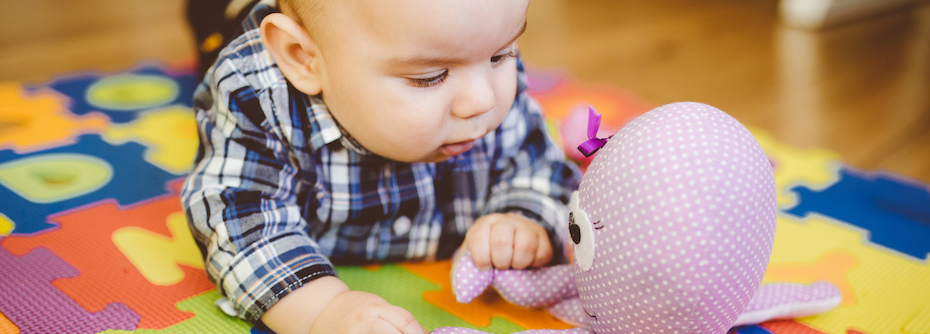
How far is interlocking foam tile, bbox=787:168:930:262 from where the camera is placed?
70 centimetres

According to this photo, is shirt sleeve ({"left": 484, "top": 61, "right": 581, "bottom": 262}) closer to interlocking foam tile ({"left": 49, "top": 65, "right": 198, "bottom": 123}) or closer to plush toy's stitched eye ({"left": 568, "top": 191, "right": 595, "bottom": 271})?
plush toy's stitched eye ({"left": 568, "top": 191, "right": 595, "bottom": 271})

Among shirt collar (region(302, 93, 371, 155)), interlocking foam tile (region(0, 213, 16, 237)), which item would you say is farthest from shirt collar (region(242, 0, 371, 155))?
interlocking foam tile (region(0, 213, 16, 237))

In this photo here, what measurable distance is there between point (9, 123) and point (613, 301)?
3.09 feet

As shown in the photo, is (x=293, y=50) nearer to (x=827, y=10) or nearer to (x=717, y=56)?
(x=717, y=56)

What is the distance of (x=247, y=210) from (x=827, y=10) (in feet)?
5.31

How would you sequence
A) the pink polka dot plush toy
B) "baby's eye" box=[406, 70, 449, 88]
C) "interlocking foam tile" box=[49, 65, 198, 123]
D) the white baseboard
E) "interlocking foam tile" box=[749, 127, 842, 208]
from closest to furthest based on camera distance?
the pink polka dot plush toy, "baby's eye" box=[406, 70, 449, 88], "interlocking foam tile" box=[749, 127, 842, 208], "interlocking foam tile" box=[49, 65, 198, 123], the white baseboard

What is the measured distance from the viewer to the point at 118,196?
77cm

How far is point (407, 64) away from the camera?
482 mm

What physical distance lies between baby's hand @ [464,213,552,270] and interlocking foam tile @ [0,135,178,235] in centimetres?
43

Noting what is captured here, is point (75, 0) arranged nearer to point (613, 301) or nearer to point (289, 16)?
point (289, 16)

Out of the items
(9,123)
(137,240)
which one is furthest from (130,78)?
(137,240)

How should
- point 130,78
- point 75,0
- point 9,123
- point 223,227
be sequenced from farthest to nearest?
point 75,0 → point 130,78 → point 9,123 → point 223,227

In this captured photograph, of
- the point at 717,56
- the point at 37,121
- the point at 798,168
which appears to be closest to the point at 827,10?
the point at 717,56

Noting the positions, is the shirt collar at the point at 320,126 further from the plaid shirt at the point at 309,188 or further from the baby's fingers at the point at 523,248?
the baby's fingers at the point at 523,248
